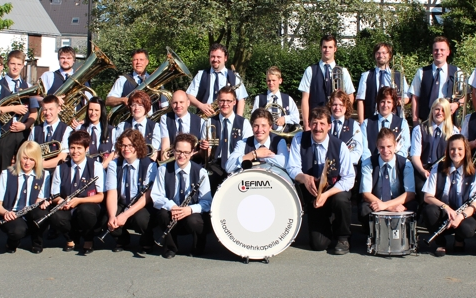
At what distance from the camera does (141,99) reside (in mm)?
6691

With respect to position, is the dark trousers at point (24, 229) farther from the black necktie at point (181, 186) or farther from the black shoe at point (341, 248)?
the black shoe at point (341, 248)

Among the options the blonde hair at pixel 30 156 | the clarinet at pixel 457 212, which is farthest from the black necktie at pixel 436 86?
the blonde hair at pixel 30 156

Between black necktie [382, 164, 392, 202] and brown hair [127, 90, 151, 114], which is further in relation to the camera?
brown hair [127, 90, 151, 114]

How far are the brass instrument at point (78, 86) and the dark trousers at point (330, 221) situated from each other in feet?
9.93

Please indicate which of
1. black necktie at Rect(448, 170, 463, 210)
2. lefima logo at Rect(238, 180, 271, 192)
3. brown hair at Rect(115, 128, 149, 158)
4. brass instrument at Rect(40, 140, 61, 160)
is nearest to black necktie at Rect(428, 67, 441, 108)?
black necktie at Rect(448, 170, 463, 210)

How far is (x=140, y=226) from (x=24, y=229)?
1.02m

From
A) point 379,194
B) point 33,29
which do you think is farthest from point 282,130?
point 33,29

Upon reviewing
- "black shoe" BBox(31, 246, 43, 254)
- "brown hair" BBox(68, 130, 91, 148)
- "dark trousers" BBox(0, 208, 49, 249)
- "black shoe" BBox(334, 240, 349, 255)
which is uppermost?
"brown hair" BBox(68, 130, 91, 148)

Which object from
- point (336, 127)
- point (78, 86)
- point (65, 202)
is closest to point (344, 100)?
point (336, 127)

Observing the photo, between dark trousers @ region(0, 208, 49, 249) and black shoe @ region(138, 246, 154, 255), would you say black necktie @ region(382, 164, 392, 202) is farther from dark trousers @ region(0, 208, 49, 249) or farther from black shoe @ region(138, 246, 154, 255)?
dark trousers @ region(0, 208, 49, 249)

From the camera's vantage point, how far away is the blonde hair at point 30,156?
589 cm

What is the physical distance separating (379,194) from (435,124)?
99 cm

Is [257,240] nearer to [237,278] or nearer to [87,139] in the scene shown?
[237,278]

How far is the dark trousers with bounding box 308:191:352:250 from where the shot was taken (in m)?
5.74
